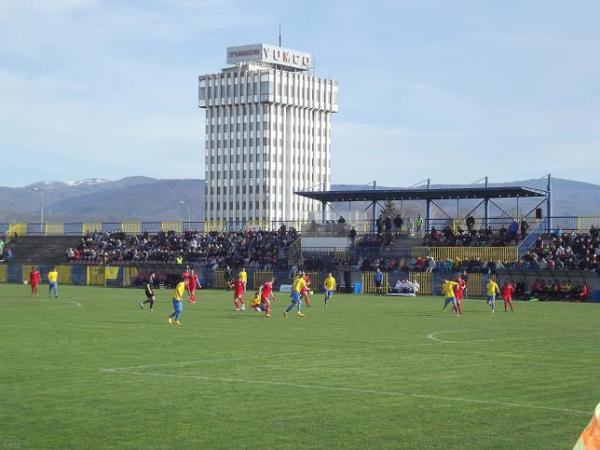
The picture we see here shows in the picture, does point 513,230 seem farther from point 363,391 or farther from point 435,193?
point 363,391

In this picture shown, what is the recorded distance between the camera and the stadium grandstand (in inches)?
2451

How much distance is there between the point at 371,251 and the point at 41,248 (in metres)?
33.4

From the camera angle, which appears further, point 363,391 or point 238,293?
point 238,293

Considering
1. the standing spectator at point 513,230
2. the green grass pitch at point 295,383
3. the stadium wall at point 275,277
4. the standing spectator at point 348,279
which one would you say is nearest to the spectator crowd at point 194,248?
the stadium wall at point 275,277

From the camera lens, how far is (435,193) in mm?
71438

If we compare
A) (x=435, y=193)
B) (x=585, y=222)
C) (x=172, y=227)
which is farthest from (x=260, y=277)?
(x=585, y=222)

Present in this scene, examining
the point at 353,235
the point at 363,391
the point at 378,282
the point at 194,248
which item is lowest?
the point at 363,391

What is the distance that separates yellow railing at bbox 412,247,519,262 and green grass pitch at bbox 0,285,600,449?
26.9 m

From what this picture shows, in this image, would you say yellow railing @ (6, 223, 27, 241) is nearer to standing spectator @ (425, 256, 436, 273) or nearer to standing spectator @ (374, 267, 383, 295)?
standing spectator @ (374, 267, 383, 295)

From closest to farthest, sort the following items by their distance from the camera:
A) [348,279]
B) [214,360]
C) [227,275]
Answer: [214,360] < [348,279] < [227,275]

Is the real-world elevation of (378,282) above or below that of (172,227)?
below

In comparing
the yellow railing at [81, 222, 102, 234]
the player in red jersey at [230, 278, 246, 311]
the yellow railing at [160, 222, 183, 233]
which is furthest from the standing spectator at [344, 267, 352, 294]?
the yellow railing at [81, 222, 102, 234]

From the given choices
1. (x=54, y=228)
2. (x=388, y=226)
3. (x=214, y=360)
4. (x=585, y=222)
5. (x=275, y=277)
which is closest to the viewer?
(x=214, y=360)

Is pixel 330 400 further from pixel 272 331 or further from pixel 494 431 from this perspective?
pixel 272 331
